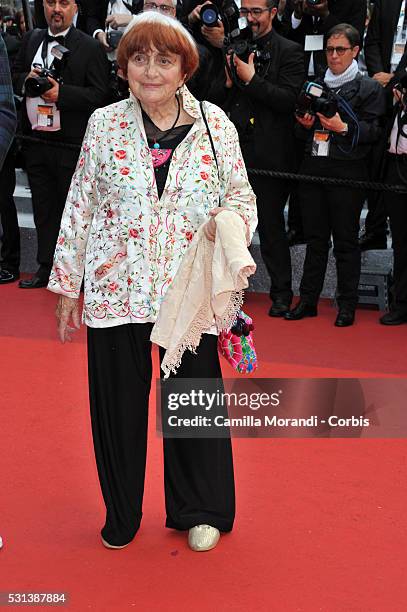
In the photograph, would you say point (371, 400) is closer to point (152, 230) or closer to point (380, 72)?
point (152, 230)

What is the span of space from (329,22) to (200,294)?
158 inches

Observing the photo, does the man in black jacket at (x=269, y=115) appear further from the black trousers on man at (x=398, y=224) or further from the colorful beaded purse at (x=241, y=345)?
the colorful beaded purse at (x=241, y=345)

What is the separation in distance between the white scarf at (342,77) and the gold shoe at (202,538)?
11.0 feet

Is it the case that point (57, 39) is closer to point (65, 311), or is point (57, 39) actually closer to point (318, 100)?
point (318, 100)

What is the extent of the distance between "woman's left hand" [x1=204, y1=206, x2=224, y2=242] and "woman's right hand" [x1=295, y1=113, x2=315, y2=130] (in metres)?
3.02

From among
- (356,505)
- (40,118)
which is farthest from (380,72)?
(356,505)

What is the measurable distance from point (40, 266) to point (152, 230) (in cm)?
413

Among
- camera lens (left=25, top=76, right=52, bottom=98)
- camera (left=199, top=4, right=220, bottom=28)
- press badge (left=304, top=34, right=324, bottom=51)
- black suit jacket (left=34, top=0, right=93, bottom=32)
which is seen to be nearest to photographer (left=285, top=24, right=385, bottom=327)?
press badge (left=304, top=34, right=324, bottom=51)

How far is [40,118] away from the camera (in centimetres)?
642

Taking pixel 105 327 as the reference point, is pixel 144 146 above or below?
above

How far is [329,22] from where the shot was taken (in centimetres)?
643

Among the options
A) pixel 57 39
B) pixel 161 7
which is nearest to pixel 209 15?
pixel 161 7

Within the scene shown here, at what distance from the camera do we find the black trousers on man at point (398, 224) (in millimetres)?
5941

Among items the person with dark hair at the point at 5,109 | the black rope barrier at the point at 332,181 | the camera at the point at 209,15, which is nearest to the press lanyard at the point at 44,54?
the camera at the point at 209,15
